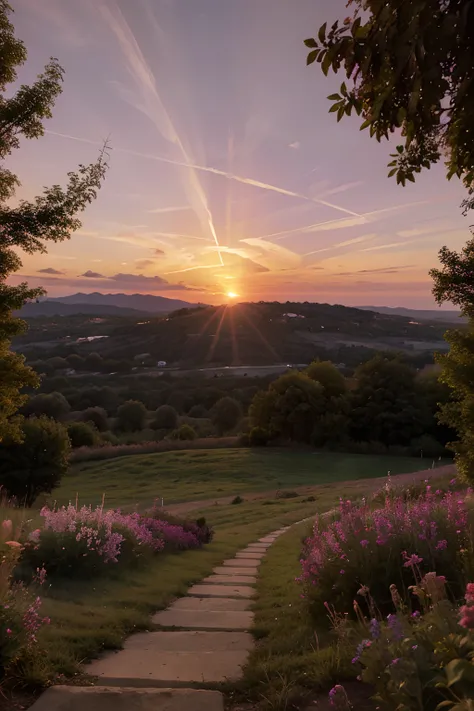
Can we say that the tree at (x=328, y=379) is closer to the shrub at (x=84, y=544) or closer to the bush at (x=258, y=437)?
the bush at (x=258, y=437)

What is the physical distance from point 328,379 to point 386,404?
7668 millimetres

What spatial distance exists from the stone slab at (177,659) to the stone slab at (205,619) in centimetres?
33

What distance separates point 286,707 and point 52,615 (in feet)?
11.3

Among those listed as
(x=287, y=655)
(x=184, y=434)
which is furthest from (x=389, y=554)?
(x=184, y=434)

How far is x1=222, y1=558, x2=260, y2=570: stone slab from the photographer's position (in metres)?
12.2

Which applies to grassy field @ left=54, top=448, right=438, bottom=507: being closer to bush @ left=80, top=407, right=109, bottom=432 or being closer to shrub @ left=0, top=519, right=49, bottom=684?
shrub @ left=0, top=519, right=49, bottom=684

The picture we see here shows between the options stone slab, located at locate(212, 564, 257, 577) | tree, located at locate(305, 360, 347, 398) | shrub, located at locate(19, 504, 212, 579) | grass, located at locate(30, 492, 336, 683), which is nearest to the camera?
grass, located at locate(30, 492, 336, 683)

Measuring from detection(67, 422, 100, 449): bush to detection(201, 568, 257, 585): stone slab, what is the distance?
47782mm

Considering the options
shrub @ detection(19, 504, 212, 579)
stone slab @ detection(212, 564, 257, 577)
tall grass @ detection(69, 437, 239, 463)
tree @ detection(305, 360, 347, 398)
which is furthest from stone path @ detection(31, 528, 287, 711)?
tree @ detection(305, 360, 347, 398)

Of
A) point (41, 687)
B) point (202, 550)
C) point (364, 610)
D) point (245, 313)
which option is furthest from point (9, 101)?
point (245, 313)

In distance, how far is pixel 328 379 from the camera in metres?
59.1

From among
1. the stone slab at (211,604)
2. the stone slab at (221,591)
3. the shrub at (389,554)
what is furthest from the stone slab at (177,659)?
the stone slab at (221,591)

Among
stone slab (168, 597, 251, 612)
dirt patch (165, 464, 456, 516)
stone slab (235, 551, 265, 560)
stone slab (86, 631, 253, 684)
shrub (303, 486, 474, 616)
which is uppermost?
shrub (303, 486, 474, 616)

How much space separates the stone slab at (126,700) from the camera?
3.81 m
